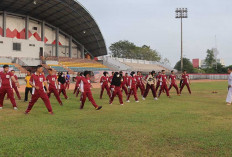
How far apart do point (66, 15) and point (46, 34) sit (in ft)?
24.7

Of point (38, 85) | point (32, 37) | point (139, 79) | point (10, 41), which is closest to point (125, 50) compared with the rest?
point (32, 37)

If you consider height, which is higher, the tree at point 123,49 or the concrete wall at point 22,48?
the tree at point 123,49

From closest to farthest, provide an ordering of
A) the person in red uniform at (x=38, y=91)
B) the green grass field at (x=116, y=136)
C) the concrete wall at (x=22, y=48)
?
the green grass field at (x=116, y=136) < the person in red uniform at (x=38, y=91) < the concrete wall at (x=22, y=48)

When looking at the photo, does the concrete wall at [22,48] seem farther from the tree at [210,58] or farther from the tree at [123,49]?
the tree at [210,58]

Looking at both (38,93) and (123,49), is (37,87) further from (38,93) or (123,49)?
(123,49)

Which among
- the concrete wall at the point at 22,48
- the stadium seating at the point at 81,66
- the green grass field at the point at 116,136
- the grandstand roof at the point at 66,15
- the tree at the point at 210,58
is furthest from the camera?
the tree at the point at 210,58

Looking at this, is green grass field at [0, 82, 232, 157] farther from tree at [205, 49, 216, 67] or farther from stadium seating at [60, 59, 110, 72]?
tree at [205, 49, 216, 67]

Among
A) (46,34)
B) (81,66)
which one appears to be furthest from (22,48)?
(81,66)

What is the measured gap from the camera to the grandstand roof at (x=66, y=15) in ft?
132

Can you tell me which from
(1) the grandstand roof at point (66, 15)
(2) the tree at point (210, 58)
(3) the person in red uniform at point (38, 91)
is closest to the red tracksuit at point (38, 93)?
(3) the person in red uniform at point (38, 91)

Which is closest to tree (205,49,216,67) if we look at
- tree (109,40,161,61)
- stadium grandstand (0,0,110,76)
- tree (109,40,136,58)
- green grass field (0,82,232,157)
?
tree (109,40,161,61)

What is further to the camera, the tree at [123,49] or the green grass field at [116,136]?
the tree at [123,49]

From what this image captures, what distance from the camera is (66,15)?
45.2 metres

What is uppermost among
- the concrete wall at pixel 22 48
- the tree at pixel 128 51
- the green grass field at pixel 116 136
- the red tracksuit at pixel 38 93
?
the tree at pixel 128 51
